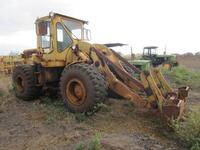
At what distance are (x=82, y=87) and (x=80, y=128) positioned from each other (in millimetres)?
1156

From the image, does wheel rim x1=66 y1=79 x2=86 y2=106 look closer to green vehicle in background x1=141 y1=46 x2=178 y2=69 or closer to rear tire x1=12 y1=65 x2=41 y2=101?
rear tire x1=12 y1=65 x2=41 y2=101

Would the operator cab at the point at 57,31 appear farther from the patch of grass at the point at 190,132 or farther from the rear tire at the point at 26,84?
the patch of grass at the point at 190,132

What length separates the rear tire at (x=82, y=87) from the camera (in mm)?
7086

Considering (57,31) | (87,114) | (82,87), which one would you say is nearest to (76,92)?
(82,87)

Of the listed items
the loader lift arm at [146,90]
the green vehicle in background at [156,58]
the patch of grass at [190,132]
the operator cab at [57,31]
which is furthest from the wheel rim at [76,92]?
the green vehicle in background at [156,58]

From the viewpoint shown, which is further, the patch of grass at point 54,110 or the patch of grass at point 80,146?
the patch of grass at point 54,110

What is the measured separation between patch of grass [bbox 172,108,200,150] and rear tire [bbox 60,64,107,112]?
1.96 metres

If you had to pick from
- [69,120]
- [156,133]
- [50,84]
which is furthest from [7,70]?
[156,133]

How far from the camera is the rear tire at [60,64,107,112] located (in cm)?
709

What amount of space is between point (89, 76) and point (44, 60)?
95.2 inches

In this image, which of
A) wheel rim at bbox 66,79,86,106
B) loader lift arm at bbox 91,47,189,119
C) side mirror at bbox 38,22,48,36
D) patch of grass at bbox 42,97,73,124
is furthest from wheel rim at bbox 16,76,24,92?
loader lift arm at bbox 91,47,189,119

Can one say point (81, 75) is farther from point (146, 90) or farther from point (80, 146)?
point (80, 146)

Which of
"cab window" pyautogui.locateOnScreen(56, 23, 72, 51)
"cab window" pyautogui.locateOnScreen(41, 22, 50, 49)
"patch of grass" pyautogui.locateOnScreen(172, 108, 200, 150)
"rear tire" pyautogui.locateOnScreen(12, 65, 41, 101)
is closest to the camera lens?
"patch of grass" pyautogui.locateOnScreen(172, 108, 200, 150)

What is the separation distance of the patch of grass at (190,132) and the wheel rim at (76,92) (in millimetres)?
2397
